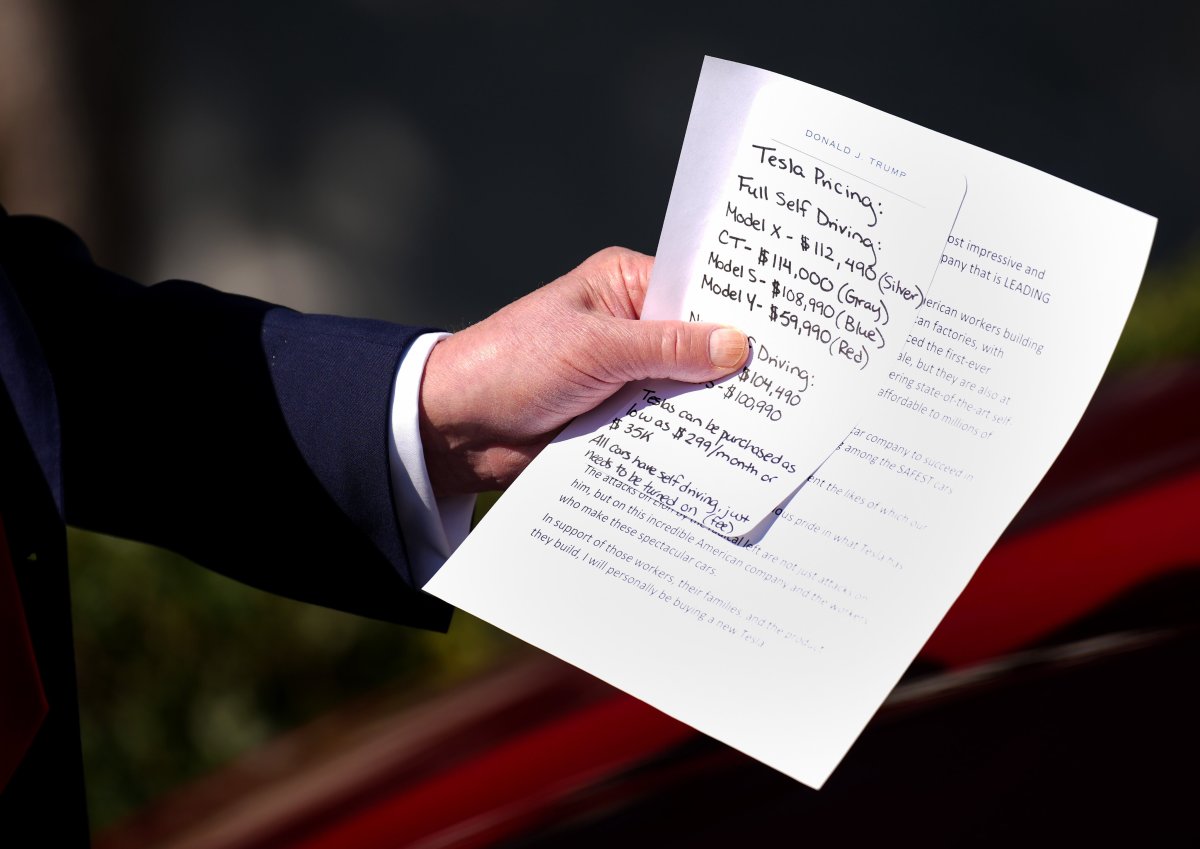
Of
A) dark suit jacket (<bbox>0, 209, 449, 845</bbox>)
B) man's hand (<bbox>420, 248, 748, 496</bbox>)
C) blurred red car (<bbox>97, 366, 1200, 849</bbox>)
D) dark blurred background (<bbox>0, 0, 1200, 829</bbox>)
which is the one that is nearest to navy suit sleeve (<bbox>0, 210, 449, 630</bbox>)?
dark suit jacket (<bbox>0, 209, 449, 845</bbox>)

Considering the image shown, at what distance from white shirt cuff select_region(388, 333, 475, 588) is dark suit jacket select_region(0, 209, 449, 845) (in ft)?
0.07

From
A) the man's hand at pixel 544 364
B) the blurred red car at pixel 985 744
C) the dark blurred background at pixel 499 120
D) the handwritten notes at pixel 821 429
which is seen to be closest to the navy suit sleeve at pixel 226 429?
the man's hand at pixel 544 364

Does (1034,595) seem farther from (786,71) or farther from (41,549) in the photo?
(786,71)

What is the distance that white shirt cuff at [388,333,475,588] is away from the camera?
1715mm

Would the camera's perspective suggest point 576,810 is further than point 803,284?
Yes

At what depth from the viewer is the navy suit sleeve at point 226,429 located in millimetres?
1758

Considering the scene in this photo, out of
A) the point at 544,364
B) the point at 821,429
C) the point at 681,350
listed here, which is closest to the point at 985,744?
the point at 821,429

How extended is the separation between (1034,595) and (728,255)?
1.71 feet

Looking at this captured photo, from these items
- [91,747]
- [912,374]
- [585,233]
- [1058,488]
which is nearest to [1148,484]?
[1058,488]

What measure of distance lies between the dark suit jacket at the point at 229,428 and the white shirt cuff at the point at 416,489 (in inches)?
0.8

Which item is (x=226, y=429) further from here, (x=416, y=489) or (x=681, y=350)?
(x=681, y=350)

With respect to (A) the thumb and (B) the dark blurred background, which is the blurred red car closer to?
(A) the thumb

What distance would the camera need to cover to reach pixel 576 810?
1519 mm

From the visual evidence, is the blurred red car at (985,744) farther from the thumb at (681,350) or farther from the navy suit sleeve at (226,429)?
the thumb at (681,350)
